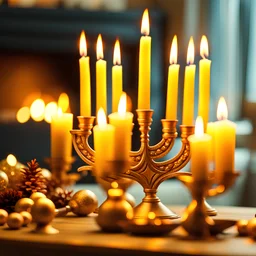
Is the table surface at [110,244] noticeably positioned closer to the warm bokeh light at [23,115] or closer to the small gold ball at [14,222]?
the small gold ball at [14,222]

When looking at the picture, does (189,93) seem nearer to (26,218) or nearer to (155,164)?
(155,164)

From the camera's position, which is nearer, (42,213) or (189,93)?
(42,213)

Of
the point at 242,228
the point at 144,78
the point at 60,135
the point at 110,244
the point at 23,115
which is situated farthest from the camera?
the point at 23,115

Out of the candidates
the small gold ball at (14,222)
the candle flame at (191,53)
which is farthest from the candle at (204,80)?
the small gold ball at (14,222)

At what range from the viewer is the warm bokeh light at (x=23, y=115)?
331cm

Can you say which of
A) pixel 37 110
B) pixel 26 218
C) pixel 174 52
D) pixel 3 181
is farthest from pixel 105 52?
pixel 26 218

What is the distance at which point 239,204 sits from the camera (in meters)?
2.89

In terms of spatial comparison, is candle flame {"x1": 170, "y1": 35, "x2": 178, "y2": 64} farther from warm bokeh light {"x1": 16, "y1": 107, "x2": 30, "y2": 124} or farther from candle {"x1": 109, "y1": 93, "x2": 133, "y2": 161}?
warm bokeh light {"x1": 16, "y1": 107, "x2": 30, "y2": 124}

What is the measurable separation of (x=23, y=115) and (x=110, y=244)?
2.42m

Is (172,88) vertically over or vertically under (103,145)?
over

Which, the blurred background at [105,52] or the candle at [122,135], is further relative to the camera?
the blurred background at [105,52]

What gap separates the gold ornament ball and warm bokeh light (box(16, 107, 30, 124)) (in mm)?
2022

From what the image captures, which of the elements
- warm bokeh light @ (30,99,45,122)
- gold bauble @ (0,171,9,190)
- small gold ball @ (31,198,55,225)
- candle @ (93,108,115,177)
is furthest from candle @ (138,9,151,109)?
warm bokeh light @ (30,99,45,122)

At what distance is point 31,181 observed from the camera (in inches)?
53.2
